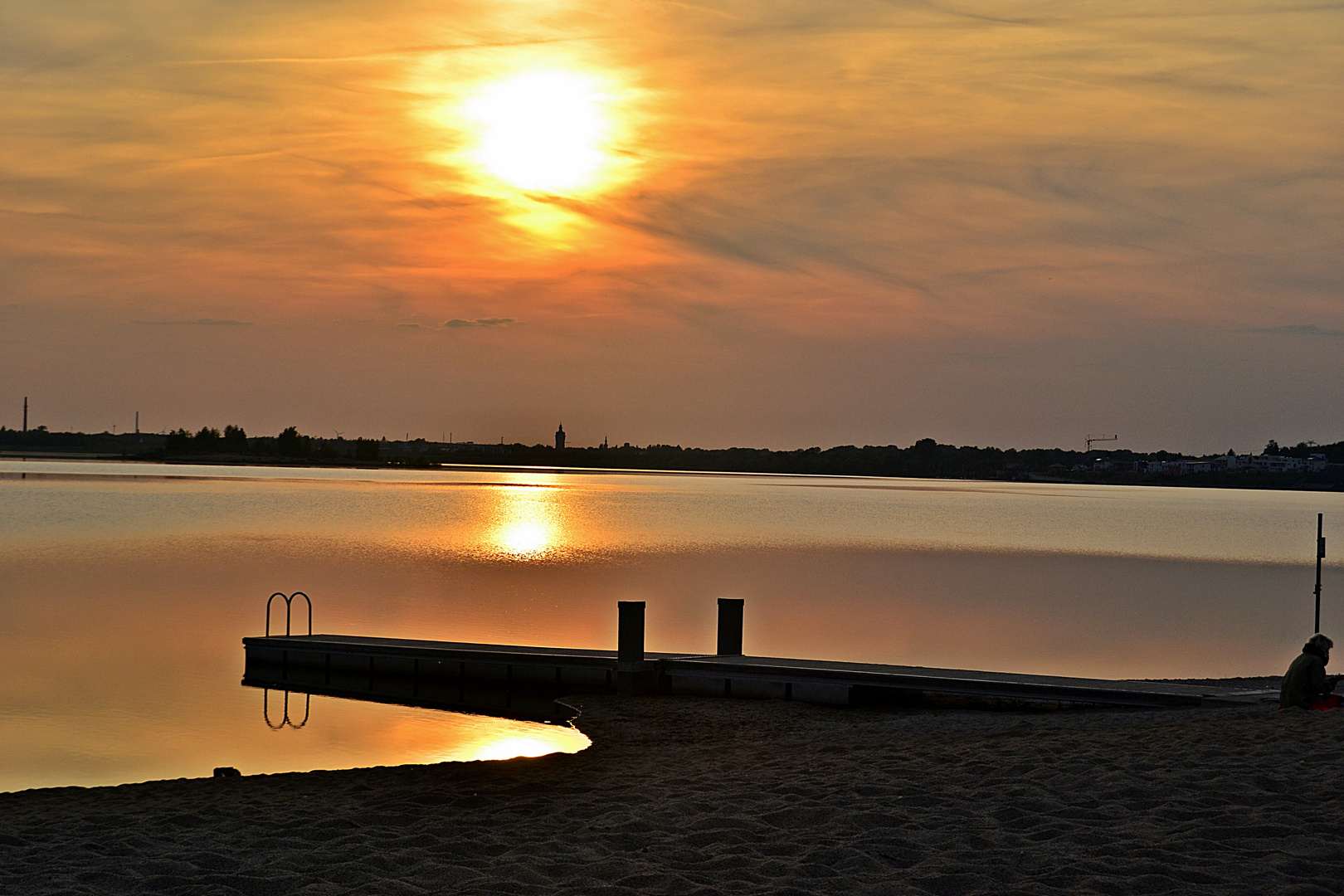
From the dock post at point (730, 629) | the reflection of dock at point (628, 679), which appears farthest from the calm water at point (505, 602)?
the dock post at point (730, 629)

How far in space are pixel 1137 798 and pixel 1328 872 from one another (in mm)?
1837

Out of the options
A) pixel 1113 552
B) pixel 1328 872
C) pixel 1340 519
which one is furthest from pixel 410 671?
pixel 1340 519

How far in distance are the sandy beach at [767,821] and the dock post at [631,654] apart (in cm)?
358

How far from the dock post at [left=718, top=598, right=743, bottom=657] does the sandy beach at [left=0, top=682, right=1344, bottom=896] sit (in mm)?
4769

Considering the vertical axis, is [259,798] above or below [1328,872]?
below

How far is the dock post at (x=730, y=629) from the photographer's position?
16.8 m

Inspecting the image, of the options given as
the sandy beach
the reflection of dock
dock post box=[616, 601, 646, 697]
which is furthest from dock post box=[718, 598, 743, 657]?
the sandy beach

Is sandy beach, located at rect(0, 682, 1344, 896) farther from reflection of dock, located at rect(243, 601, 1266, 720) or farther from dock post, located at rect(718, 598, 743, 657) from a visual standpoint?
dock post, located at rect(718, 598, 743, 657)

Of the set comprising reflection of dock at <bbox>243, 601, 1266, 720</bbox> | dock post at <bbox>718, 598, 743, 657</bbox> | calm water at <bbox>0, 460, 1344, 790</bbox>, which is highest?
dock post at <bbox>718, 598, 743, 657</bbox>

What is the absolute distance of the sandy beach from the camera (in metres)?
6.92

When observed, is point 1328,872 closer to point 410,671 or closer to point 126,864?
point 126,864

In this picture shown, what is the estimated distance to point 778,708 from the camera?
14.5 m

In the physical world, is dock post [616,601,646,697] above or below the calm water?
above

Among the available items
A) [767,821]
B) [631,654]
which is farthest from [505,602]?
[767,821]
